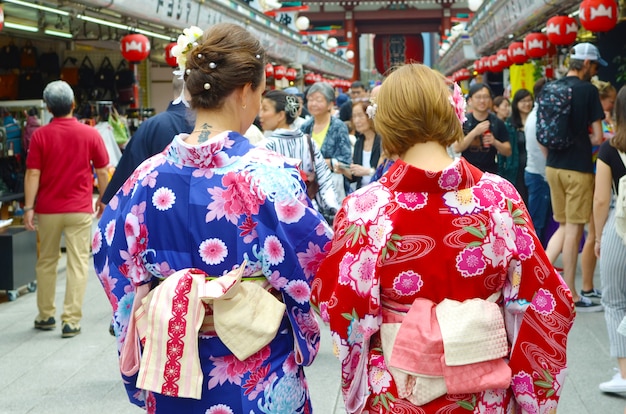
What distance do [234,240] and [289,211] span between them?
0.61 feet

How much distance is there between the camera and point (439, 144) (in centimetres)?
263

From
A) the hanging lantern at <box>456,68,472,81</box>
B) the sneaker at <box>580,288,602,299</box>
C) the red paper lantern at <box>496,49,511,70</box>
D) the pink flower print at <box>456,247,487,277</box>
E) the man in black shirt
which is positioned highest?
the hanging lantern at <box>456,68,472,81</box>

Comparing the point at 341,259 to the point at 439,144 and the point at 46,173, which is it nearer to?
the point at 439,144

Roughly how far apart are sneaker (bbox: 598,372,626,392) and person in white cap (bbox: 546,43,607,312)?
2.00 m

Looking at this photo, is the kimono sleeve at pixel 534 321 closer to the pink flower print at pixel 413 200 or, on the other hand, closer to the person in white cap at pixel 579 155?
the pink flower print at pixel 413 200

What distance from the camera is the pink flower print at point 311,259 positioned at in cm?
267

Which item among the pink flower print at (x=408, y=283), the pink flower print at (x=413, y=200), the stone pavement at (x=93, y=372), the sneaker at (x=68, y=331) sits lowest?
A: the stone pavement at (x=93, y=372)

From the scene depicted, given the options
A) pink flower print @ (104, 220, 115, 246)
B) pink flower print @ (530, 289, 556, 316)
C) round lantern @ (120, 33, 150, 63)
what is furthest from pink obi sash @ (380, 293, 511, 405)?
round lantern @ (120, 33, 150, 63)

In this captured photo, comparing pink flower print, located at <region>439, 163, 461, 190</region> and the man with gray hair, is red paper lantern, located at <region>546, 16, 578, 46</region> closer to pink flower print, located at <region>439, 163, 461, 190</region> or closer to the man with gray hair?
the man with gray hair

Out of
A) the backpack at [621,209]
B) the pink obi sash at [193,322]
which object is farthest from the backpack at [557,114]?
the pink obi sash at [193,322]

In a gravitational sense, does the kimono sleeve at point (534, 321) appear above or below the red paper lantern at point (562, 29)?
below

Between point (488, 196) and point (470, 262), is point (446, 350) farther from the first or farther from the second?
point (488, 196)

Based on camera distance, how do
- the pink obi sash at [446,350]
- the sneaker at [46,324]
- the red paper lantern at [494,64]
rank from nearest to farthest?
the pink obi sash at [446,350], the sneaker at [46,324], the red paper lantern at [494,64]

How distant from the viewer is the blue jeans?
26.6 ft
